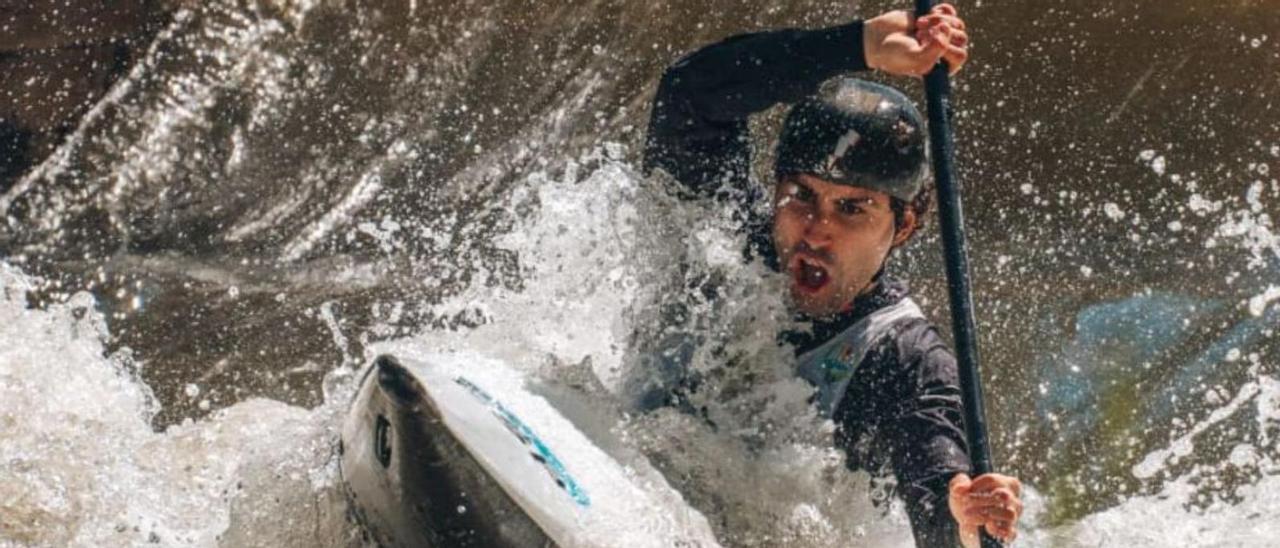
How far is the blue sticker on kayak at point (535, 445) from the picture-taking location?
2.70m

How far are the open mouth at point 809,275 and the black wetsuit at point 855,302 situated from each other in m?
0.08

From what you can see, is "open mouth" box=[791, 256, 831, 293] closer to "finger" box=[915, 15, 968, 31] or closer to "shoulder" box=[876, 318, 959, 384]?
"shoulder" box=[876, 318, 959, 384]

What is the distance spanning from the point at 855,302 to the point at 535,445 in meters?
0.92

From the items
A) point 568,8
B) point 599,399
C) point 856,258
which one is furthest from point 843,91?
point 568,8

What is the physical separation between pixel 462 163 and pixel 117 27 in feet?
4.29

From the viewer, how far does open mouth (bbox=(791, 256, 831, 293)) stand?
3.30 metres

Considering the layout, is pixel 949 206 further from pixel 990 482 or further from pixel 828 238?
pixel 990 482

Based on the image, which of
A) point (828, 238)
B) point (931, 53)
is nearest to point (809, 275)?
point (828, 238)

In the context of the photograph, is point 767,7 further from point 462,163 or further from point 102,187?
point 102,187

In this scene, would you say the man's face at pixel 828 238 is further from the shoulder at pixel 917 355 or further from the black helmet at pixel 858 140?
the shoulder at pixel 917 355

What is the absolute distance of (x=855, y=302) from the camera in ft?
10.9

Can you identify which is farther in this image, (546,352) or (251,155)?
(251,155)

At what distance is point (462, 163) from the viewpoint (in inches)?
188

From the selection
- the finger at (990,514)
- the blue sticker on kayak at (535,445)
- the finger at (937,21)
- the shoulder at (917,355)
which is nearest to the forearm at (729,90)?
the finger at (937,21)
